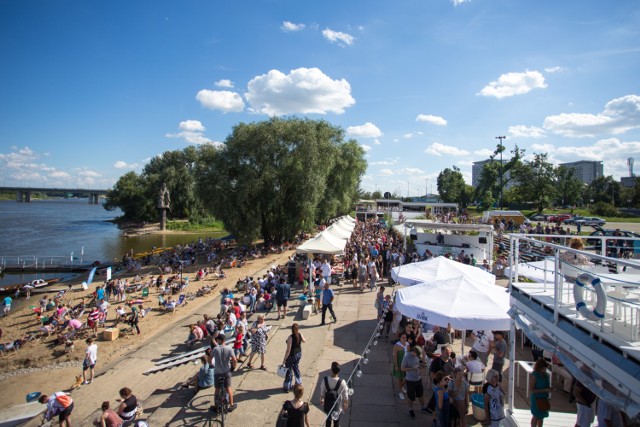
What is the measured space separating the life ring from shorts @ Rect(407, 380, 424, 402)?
3510mm

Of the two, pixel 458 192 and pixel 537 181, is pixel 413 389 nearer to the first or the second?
pixel 537 181

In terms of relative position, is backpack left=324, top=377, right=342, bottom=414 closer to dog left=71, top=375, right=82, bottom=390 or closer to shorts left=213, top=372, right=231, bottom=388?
shorts left=213, top=372, right=231, bottom=388

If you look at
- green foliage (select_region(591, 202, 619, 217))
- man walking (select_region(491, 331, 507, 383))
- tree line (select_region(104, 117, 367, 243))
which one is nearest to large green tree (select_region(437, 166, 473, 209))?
green foliage (select_region(591, 202, 619, 217))

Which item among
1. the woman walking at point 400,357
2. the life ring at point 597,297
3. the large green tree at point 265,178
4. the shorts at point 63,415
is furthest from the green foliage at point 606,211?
the shorts at point 63,415

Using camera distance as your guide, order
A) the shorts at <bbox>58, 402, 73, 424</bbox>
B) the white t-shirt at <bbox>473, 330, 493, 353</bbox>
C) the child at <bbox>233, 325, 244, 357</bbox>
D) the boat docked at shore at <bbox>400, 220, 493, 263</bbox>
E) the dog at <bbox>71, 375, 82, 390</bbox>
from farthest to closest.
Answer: the boat docked at shore at <bbox>400, 220, 493, 263</bbox> < the dog at <bbox>71, 375, 82, 390</bbox> < the child at <bbox>233, 325, 244, 357</bbox> < the white t-shirt at <bbox>473, 330, 493, 353</bbox> < the shorts at <bbox>58, 402, 73, 424</bbox>

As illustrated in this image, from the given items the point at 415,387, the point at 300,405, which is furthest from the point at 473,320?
the point at 300,405

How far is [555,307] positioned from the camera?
15.7 feet

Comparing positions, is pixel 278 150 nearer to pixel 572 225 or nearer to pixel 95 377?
pixel 95 377

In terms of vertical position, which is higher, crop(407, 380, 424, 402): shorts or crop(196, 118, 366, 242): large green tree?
crop(196, 118, 366, 242): large green tree

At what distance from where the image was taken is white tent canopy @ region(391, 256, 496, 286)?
33.8 ft

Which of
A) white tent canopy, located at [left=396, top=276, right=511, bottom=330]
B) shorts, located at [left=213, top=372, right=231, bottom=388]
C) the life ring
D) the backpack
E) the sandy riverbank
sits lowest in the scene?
the sandy riverbank

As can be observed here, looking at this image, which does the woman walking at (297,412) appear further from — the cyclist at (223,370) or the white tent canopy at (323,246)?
the white tent canopy at (323,246)

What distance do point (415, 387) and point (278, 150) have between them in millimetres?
26892

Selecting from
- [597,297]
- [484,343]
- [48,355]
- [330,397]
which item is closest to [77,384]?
[48,355]
